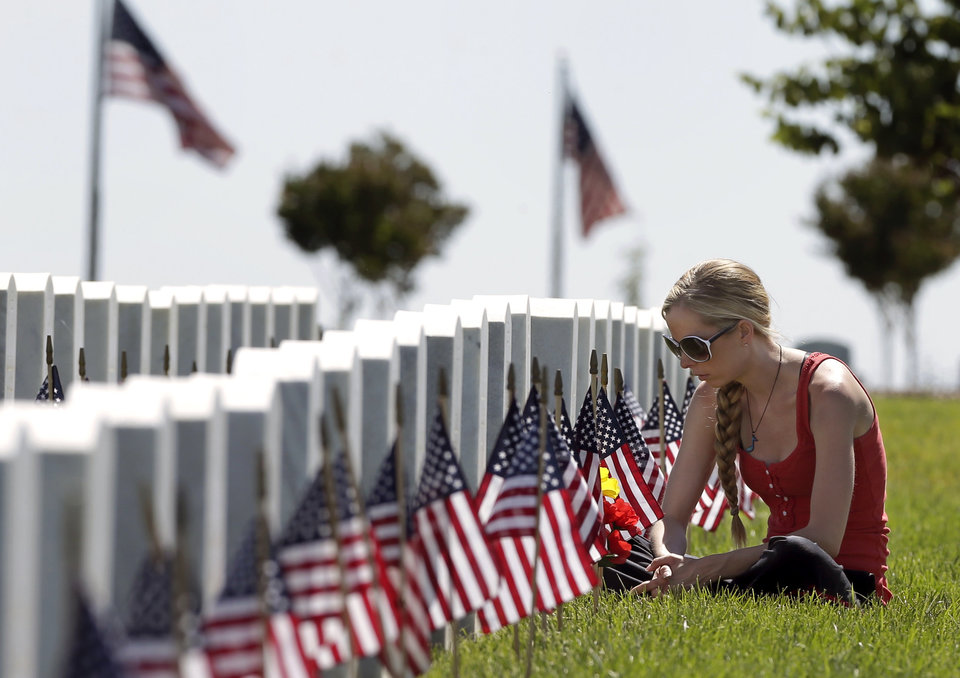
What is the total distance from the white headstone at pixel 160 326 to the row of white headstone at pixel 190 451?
4.00 m

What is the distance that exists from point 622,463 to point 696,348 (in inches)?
24.6

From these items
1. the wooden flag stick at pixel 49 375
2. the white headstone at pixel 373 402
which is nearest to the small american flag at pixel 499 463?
the white headstone at pixel 373 402

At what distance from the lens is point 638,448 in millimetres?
5758

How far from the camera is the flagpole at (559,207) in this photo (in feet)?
80.9

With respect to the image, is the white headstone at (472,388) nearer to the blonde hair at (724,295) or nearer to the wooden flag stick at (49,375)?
the blonde hair at (724,295)

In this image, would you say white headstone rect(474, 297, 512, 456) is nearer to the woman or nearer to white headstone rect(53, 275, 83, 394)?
the woman

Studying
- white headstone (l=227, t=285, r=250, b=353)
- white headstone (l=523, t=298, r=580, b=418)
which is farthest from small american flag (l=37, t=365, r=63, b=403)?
white headstone (l=227, t=285, r=250, b=353)

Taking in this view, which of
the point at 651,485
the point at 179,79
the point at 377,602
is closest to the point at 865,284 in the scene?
the point at 179,79

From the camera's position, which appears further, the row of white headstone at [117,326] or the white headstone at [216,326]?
the white headstone at [216,326]

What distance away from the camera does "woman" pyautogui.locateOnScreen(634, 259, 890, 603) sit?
4.96 m

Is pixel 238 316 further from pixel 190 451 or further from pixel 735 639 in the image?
pixel 190 451

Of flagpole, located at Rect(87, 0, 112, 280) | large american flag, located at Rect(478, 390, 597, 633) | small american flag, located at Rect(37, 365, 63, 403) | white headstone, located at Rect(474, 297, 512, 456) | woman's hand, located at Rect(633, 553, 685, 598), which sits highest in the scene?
flagpole, located at Rect(87, 0, 112, 280)

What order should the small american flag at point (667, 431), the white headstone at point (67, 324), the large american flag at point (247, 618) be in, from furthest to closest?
1. the white headstone at point (67, 324)
2. the small american flag at point (667, 431)
3. the large american flag at point (247, 618)

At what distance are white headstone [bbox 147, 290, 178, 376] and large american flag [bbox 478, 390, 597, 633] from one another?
4.54 metres
